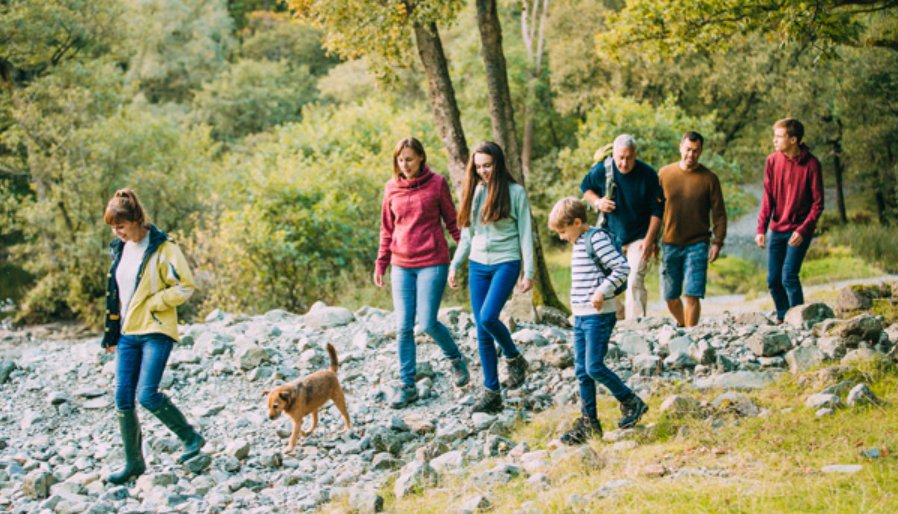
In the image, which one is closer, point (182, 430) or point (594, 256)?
point (594, 256)

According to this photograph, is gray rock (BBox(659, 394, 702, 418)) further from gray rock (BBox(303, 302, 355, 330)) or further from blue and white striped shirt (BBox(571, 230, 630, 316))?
gray rock (BBox(303, 302, 355, 330))

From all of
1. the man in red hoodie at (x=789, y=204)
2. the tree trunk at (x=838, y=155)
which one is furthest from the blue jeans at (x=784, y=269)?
the tree trunk at (x=838, y=155)

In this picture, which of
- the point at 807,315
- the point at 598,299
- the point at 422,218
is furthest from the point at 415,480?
the point at 807,315

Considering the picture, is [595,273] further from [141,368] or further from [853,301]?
[853,301]

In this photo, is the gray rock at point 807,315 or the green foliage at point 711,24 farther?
the green foliage at point 711,24

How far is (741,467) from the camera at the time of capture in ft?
15.4

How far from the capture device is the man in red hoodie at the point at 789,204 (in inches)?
332

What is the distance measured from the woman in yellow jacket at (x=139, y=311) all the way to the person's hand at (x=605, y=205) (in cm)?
431

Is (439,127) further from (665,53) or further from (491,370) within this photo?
(491,370)

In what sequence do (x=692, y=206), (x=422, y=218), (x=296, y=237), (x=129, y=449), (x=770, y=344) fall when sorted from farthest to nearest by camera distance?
1. (x=296, y=237)
2. (x=692, y=206)
3. (x=770, y=344)
4. (x=422, y=218)
5. (x=129, y=449)

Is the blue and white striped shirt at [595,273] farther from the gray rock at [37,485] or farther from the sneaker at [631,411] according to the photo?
the gray rock at [37,485]

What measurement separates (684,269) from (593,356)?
383 cm

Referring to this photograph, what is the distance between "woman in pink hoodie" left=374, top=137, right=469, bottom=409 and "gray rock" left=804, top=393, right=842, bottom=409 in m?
3.06

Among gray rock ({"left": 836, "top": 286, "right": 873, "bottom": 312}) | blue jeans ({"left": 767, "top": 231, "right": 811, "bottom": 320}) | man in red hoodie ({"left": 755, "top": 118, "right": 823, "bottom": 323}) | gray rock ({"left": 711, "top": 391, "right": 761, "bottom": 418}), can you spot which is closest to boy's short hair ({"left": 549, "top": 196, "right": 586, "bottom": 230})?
gray rock ({"left": 711, "top": 391, "right": 761, "bottom": 418})
